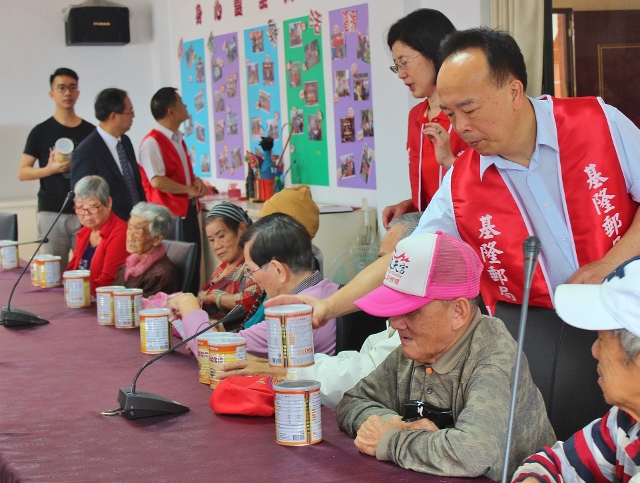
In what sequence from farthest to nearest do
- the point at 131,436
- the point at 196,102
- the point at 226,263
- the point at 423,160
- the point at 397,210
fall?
the point at 196,102 < the point at 226,263 < the point at 397,210 < the point at 423,160 < the point at 131,436

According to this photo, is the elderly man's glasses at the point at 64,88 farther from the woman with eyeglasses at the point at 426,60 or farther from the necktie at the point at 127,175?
the woman with eyeglasses at the point at 426,60

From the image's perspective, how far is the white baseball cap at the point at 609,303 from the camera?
3.88 ft

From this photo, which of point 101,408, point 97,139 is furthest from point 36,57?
point 101,408

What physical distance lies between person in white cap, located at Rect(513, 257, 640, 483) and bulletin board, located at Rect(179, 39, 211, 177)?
20.2 ft

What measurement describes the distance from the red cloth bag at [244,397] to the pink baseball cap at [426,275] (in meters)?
0.38

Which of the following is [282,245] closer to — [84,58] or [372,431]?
[372,431]

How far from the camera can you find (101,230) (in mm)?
4125

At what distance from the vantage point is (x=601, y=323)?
1.21m

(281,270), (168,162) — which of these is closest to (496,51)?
(281,270)

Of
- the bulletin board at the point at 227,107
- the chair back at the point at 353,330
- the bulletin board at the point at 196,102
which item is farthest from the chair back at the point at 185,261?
the bulletin board at the point at 196,102

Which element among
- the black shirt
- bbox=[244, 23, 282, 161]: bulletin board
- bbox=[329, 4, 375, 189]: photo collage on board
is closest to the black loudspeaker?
bbox=[244, 23, 282, 161]: bulletin board

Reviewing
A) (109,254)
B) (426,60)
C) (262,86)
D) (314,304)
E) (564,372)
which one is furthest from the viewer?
(262,86)

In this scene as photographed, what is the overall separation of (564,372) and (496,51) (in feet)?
2.28

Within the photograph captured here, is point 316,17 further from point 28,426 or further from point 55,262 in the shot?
point 28,426
